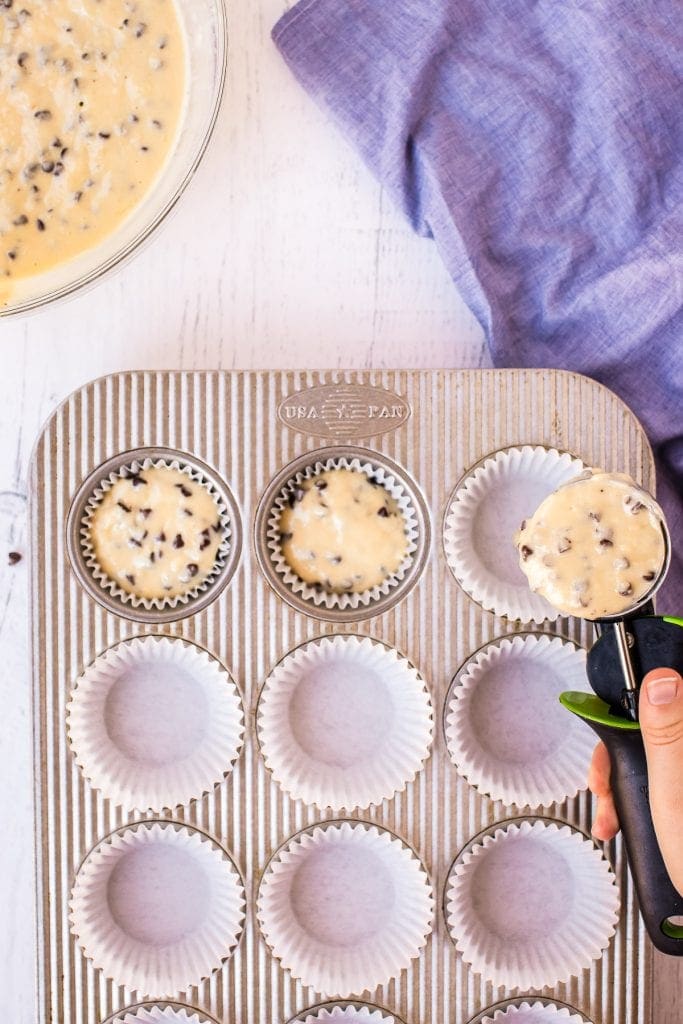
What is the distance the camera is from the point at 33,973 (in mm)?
1578

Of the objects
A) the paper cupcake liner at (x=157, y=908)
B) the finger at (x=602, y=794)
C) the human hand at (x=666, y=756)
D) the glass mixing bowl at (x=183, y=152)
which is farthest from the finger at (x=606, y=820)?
the glass mixing bowl at (x=183, y=152)

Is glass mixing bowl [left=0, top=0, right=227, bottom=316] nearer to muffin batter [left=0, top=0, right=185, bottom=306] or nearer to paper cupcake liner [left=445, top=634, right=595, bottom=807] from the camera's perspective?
muffin batter [left=0, top=0, right=185, bottom=306]

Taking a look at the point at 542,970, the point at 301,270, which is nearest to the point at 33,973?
the point at 542,970

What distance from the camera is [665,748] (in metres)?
1.17

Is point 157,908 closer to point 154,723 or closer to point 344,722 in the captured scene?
point 154,723

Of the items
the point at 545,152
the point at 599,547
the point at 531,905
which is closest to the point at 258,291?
the point at 545,152

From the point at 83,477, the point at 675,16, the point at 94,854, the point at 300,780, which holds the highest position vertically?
the point at 675,16

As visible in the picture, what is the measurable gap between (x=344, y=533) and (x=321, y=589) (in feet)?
0.30

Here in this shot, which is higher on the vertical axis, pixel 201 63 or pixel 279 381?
pixel 201 63

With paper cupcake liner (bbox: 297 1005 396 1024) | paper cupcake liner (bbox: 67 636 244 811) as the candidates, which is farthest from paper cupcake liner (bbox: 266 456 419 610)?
paper cupcake liner (bbox: 297 1005 396 1024)

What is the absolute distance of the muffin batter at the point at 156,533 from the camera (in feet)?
4.65

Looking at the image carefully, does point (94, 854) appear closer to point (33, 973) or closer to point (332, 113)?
point (33, 973)

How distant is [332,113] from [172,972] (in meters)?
1.34

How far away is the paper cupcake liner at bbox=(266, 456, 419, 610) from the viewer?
142 centimetres
